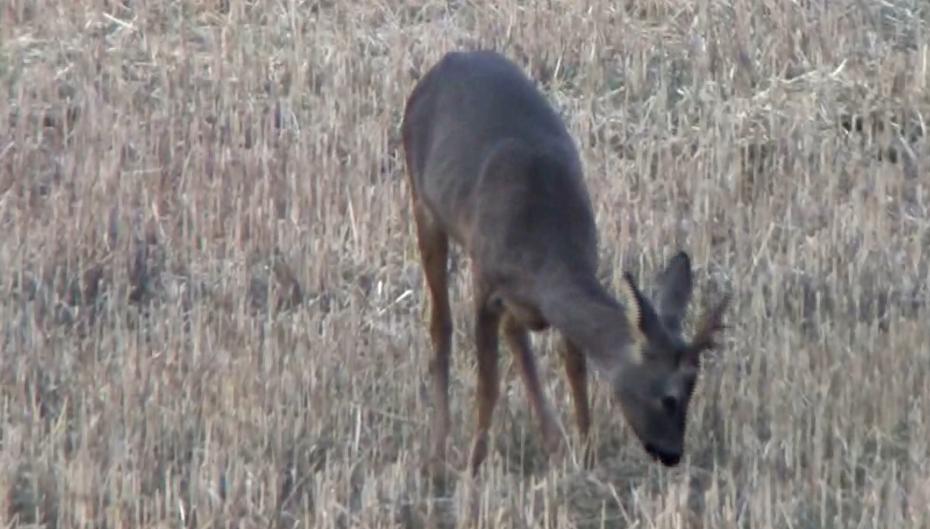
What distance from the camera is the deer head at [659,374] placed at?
22.5 ft

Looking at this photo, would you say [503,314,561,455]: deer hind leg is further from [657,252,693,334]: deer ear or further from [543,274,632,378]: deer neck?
[657,252,693,334]: deer ear

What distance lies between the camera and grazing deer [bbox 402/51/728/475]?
22.7ft

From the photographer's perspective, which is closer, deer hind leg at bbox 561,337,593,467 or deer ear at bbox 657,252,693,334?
deer ear at bbox 657,252,693,334

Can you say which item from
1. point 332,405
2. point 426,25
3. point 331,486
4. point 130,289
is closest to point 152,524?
point 331,486

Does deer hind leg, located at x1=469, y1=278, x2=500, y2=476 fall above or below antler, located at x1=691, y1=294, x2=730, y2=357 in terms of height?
below

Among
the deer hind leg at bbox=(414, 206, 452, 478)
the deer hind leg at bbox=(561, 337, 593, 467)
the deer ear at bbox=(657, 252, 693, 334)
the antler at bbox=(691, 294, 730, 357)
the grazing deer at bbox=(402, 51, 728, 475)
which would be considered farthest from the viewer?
the deer hind leg at bbox=(414, 206, 452, 478)

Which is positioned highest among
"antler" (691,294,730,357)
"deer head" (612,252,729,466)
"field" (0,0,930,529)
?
"antler" (691,294,730,357)

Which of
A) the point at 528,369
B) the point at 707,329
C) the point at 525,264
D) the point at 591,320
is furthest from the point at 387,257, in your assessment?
the point at 707,329

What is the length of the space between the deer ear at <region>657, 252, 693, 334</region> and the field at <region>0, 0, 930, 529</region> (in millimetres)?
598

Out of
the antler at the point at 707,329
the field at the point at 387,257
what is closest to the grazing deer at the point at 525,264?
the antler at the point at 707,329

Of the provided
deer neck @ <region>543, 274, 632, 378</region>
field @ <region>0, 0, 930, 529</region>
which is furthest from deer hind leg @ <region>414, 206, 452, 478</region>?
deer neck @ <region>543, 274, 632, 378</region>

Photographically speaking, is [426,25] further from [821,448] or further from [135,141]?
[821,448]

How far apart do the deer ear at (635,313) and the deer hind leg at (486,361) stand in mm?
953

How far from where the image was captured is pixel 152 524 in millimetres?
6945
